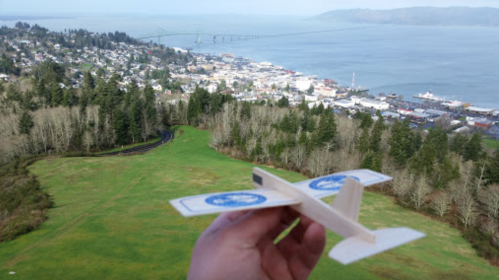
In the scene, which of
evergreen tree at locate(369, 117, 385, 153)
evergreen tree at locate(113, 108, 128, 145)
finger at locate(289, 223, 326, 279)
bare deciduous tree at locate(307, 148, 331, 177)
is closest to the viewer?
finger at locate(289, 223, 326, 279)

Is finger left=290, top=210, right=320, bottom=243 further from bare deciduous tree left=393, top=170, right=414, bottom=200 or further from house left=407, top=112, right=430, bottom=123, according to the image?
house left=407, top=112, right=430, bottom=123

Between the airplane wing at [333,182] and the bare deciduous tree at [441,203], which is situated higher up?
the airplane wing at [333,182]

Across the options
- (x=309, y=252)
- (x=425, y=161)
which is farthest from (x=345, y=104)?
(x=309, y=252)

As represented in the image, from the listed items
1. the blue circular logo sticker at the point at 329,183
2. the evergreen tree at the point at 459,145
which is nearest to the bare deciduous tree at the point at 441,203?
the evergreen tree at the point at 459,145

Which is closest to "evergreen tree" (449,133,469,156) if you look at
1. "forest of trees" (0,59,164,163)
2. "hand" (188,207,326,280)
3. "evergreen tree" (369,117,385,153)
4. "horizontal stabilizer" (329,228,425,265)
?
"evergreen tree" (369,117,385,153)

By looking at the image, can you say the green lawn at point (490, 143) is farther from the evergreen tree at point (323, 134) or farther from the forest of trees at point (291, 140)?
the evergreen tree at point (323, 134)

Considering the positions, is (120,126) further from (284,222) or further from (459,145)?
(459,145)
